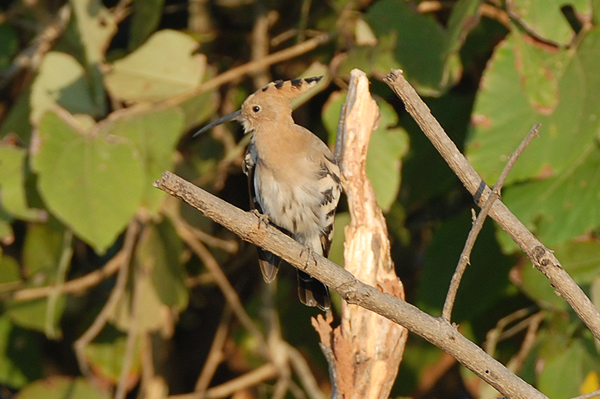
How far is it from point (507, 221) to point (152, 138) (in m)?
1.71

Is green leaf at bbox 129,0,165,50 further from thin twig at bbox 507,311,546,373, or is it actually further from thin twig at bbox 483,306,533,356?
thin twig at bbox 507,311,546,373

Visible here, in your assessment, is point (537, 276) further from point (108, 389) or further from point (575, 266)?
point (108, 389)

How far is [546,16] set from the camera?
262cm

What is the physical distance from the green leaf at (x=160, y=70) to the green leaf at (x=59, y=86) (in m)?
0.17

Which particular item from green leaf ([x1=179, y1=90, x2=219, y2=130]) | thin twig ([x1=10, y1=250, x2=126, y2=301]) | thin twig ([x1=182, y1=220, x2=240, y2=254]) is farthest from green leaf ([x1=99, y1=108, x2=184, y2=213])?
thin twig ([x1=10, y1=250, x2=126, y2=301])

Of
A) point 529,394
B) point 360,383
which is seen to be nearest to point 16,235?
point 360,383

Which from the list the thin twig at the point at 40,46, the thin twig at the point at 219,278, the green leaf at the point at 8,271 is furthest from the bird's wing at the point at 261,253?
the green leaf at the point at 8,271

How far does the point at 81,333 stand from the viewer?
12.8ft

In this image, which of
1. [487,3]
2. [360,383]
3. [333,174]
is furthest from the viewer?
[487,3]

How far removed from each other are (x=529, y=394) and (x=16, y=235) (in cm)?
322

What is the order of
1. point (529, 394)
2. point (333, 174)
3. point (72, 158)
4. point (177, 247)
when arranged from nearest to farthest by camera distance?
point (529, 394)
point (333, 174)
point (72, 158)
point (177, 247)

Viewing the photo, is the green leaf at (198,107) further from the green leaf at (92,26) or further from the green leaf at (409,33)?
the green leaf at (409,33)

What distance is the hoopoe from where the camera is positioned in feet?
8.55

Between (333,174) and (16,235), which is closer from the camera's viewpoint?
(333,174)
